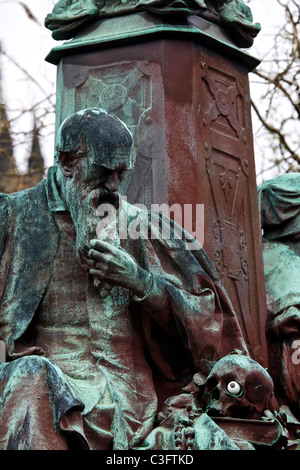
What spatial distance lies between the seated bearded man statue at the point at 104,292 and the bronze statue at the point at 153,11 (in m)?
1.18

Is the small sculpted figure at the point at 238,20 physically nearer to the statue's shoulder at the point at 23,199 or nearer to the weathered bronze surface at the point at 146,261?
the weathered bronze surface at the point at 146,261

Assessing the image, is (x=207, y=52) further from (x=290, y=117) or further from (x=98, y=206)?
(x=290, y=117)

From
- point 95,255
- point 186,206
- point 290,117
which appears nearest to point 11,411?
point 95,255

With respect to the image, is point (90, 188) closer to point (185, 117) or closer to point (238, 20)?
point (185, 117)

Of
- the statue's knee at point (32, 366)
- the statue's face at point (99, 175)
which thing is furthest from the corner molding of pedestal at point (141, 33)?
the statue's knee at point (32, 366)

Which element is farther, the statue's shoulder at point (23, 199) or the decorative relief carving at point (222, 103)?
the decorative relief carving at point (222, 103)

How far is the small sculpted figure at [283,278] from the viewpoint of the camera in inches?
279

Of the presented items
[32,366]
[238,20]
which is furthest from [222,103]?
[32,366]

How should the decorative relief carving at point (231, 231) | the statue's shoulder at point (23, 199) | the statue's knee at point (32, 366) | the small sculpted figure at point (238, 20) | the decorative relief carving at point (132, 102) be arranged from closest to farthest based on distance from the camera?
the statue's knee at point (32, 366) → the statue's shoulder at point (23, 199) → the decorative relief carving at point (132, 102) → the decorative relief carving at point (231, 231) → the small sculpted figure at point (238, 20)

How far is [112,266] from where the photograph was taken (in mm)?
5988

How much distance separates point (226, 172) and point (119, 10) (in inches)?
45.5

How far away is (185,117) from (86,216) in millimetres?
1243

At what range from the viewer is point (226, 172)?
7.20 m
